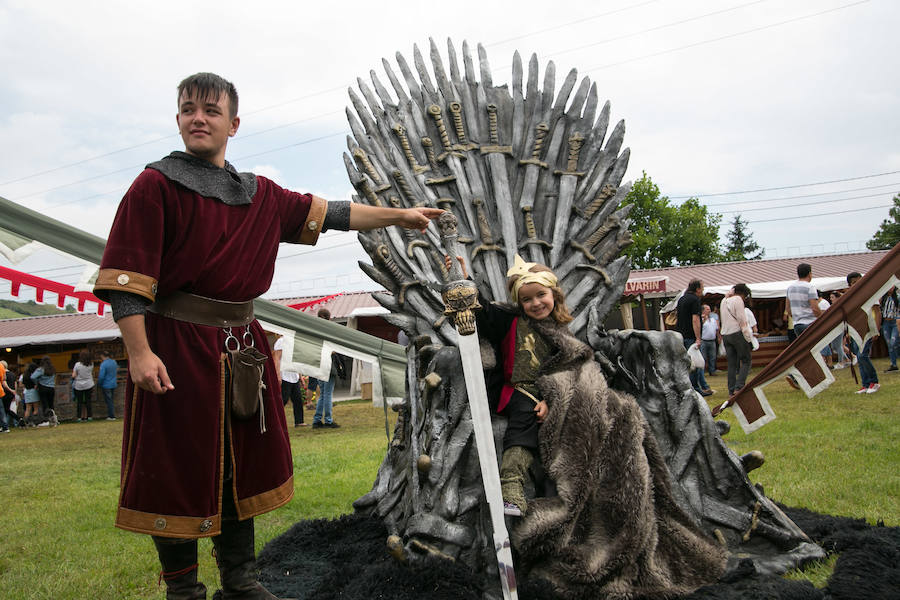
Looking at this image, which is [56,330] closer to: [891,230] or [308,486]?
[308,486]

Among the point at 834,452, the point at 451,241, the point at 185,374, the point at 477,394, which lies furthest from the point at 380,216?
the point at 834,452

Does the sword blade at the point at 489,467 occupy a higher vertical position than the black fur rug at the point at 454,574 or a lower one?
higher

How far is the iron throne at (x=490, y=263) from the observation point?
2518 millimetres

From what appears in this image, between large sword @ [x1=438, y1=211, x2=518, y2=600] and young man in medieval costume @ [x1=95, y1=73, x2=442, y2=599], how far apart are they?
63 centimetres

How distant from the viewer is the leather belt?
6.41ft

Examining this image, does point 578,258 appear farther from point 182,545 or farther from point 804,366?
point 182,545

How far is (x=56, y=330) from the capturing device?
1722 centimetres

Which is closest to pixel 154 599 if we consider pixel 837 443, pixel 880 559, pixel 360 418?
pixel 880 559

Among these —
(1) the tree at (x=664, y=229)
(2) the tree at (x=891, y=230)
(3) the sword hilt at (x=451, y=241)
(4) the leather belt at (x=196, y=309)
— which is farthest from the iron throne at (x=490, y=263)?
(2) the tree at (x=891, y=230)

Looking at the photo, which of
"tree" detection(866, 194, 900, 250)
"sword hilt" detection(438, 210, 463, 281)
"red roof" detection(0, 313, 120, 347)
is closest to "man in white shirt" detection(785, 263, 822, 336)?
"sword hilt" detection(438, 210, 463, 281)

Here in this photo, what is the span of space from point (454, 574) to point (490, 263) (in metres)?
1.63

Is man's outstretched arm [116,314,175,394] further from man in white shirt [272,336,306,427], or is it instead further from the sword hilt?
man in white shirt [272,336,306,427]

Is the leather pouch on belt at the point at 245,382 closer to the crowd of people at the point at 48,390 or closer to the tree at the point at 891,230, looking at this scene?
the crowd of people at the point at 48,390

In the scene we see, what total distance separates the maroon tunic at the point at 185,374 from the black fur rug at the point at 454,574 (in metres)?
0.51
